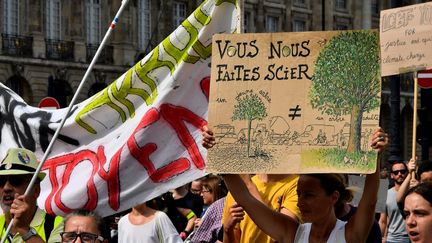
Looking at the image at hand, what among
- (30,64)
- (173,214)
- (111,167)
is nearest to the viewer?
(111,167)

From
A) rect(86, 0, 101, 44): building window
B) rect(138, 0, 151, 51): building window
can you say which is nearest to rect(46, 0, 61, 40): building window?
rect(86, 0, 101, 44): building window

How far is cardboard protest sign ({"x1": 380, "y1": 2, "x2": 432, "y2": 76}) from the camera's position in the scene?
23.3 ft

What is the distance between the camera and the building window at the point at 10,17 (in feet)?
127

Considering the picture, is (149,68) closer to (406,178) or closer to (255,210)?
(255,210)

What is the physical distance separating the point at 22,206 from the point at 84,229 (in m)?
0.82

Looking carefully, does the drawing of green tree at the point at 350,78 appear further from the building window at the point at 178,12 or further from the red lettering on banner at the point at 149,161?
the building window at the point at 178,12

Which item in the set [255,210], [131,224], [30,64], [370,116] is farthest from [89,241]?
[30,64]

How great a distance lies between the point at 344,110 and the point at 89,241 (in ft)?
3.55

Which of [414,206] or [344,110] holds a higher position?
[344,110]

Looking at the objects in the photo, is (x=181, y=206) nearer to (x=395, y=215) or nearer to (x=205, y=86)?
(x=395, y=215)

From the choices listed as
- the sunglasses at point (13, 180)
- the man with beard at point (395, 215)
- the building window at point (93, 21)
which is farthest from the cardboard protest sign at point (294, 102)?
the building window at point (93, 21)

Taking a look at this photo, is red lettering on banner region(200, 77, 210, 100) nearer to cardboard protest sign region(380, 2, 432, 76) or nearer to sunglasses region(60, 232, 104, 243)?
cardboard protest sign region(380, 2, 432, 76)

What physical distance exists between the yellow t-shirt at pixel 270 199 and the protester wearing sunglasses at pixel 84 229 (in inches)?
41.2

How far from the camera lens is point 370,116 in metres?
4.71
